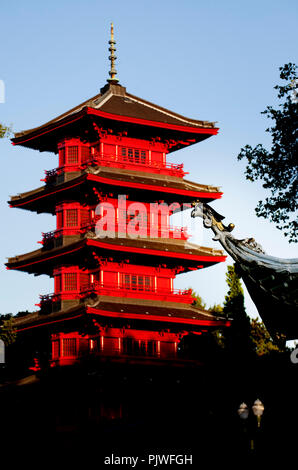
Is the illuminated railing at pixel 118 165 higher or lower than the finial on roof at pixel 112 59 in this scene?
lower

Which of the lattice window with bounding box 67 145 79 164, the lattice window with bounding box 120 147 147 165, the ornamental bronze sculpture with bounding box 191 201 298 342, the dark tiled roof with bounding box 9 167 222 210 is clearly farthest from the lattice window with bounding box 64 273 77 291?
the ornamental bronze sculpture with bounding box 191 201 298 342

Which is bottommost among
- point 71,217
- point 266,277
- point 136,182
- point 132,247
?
point 266,277

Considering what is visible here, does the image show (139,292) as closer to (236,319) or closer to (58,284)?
(58,284)

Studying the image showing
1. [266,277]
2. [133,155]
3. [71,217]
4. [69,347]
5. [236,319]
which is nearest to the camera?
[266,277]

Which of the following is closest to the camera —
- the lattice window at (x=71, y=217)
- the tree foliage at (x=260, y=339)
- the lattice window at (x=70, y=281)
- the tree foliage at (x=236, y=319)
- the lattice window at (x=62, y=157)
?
the lattice window at (x=70, y=281)

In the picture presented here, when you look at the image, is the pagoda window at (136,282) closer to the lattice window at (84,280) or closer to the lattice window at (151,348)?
the lattice window at (84,280)

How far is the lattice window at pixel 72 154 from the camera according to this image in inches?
1900

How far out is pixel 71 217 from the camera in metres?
47.4

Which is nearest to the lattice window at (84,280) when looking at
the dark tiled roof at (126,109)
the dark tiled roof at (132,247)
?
the dark tiled roof at (132,247)

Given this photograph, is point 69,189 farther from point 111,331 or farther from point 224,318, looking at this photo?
point 224,318

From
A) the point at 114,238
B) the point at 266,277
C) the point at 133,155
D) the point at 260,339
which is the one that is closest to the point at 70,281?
the point at 114,238

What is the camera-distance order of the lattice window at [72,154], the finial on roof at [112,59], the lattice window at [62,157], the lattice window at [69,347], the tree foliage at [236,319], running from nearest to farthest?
the lattice window at [69,347]
the lattice window at [72,154]
the lattice window at [62,157]
the finial on roof at [112,59]
the tree foliage at [236,319]

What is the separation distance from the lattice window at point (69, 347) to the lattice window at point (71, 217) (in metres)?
6.49
